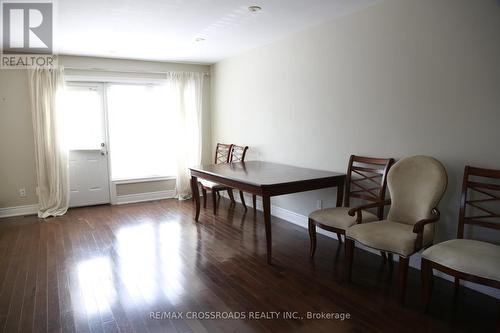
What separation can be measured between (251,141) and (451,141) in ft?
9.65

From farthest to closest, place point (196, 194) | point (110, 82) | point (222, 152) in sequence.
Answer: point (222, 152), point (110, 82), point (196, 194)

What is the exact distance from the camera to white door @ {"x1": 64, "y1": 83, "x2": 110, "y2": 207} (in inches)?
199

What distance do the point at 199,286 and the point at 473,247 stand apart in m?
1.96

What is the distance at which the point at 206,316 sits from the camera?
222cm

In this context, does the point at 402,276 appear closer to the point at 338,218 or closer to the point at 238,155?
the point at 338,218

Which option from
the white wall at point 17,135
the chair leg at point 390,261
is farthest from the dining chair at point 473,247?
the white wall at point 17,135

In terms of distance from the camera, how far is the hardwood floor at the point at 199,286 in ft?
6.99

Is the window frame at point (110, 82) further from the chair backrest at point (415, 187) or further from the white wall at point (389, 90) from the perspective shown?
the chair backrest at point (415, 187)

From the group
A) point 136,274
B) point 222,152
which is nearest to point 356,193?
point 136,274

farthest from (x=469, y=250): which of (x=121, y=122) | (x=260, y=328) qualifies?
(x=121, y=122)

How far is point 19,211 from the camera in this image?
4.77 metres

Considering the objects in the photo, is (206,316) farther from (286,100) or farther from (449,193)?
(286,100)

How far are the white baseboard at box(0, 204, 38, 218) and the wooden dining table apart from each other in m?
2.63

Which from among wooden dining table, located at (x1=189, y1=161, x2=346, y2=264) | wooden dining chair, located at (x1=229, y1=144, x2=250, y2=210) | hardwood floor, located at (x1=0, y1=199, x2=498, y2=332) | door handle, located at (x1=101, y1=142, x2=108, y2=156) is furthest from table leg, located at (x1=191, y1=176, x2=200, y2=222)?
door handle, located at (x1=101, y1=142, x2=108, y2=156)
